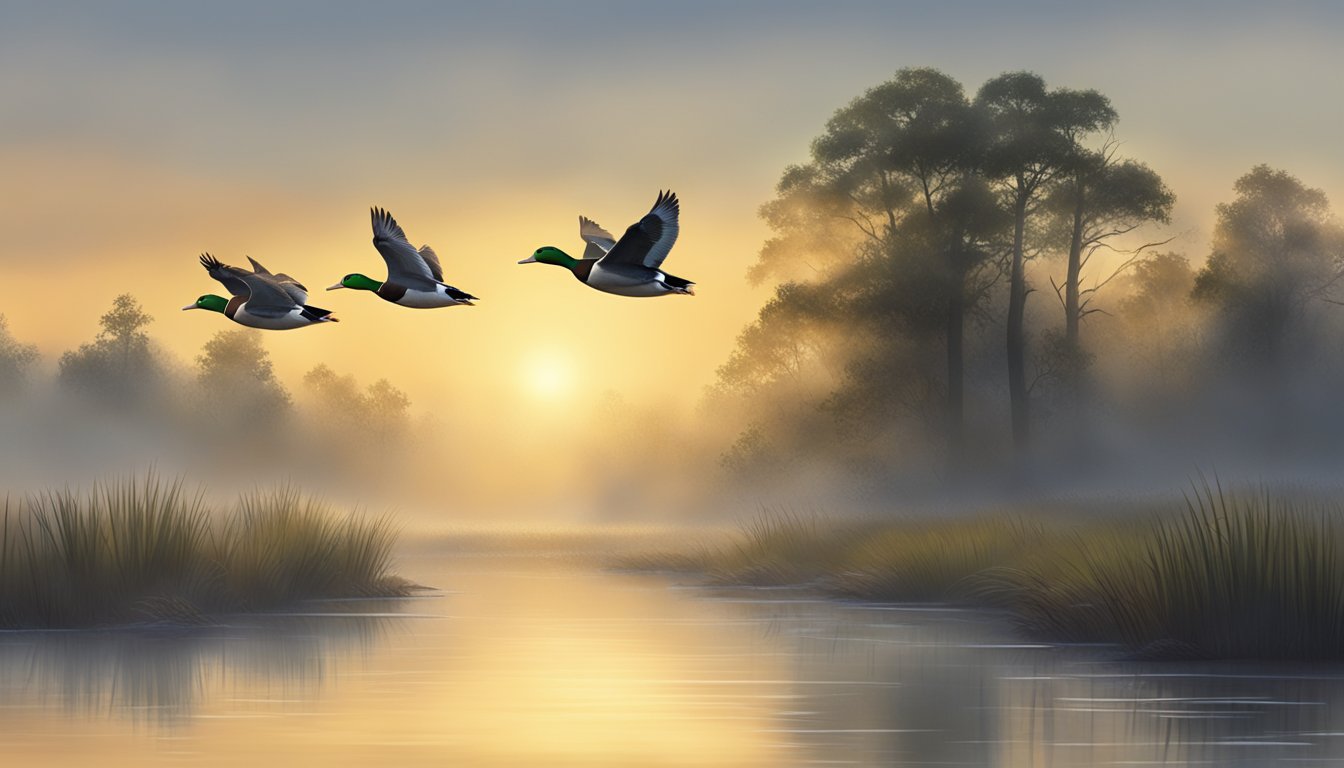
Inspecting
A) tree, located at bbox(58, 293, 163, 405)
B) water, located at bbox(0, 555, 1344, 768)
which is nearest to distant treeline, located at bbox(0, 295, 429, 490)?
tree, located at bbox(58, 293, 163, 405)

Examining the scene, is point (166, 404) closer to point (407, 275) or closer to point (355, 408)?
point (355, 408)

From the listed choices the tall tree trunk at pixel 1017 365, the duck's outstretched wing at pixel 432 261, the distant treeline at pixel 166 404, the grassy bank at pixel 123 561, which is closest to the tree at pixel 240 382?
the distant treeline at pixel 166 404

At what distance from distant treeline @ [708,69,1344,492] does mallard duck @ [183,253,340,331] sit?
30.6 meters

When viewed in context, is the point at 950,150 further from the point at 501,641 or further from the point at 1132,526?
the point at 501,641

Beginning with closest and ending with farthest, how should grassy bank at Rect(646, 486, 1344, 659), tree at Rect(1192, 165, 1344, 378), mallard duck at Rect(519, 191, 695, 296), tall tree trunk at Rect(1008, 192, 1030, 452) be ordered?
mallard duck at Rect(519, 191, 695, 296) < grassy bank at Rect(646, 486, 1344, 659) < tall tree trunk at Rect(1008, 192, 1030, 452) < tree at Rect(1192, 165, 1344, 378)

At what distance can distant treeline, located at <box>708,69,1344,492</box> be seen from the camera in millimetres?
48031

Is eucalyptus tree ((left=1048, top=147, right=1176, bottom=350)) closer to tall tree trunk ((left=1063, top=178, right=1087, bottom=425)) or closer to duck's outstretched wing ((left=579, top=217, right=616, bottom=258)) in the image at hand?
tall tree trunk ((left=1063, top=178, right=1087, bottom=425))

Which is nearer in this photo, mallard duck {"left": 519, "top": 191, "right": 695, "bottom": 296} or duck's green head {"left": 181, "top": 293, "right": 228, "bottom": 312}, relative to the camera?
mallard duck {"left": 519, "top": 191, "right": 695, "bottom": 296}

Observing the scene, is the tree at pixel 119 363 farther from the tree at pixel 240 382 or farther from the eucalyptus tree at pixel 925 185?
the eucalyptus tree at pixel 925 185

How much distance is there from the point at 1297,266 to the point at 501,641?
42.5 meters

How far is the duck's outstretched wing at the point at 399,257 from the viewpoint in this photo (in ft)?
50.5

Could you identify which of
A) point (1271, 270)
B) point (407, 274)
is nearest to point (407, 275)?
point (407, 274)

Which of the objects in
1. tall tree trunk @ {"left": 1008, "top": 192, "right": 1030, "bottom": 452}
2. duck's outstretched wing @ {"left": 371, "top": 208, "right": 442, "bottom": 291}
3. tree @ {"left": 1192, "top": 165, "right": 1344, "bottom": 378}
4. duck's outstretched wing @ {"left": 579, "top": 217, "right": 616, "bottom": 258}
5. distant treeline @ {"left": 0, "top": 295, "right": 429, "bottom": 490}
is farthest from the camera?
distant treeline @ {"left": 0, "top": 295, "right": 429, "bottom": 490}

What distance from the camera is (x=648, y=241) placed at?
14.8 metres
